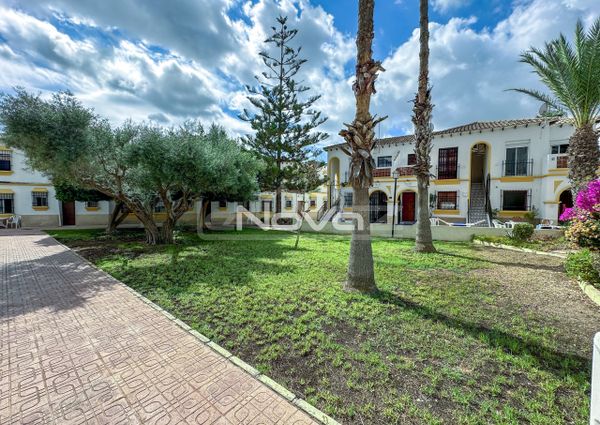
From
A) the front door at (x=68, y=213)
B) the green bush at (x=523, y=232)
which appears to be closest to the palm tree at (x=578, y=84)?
the green bush at (x=523, y=232)

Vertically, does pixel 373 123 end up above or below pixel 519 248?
above

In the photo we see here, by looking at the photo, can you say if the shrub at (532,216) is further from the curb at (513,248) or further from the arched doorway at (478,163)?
the curb at (513,248)

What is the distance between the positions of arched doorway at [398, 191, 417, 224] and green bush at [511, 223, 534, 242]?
959 centimetres

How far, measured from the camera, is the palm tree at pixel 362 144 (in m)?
4.96

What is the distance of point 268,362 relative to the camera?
3.10 metres

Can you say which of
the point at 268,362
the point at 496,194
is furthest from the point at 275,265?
the point at 496,194

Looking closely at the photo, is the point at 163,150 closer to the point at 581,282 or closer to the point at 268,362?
the point at 268,362

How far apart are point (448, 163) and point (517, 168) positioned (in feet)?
13.1

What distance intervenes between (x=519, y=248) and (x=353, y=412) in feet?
36.5

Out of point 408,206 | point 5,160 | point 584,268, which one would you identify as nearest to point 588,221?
point 584,268

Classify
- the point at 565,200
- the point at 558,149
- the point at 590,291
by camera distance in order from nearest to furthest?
the point at 590,291 → the point at 565,200 → the point at 558,149

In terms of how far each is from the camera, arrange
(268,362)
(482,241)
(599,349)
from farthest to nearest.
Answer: (482,241), (268,362), (599,349)

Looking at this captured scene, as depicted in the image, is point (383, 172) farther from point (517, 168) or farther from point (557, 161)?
point (557, 161)

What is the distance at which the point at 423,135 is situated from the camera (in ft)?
31.4
